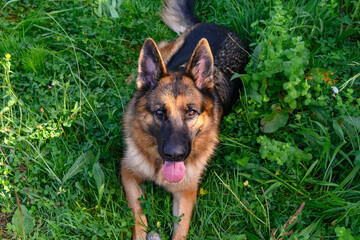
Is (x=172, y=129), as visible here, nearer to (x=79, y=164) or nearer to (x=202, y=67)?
(x=202, y=67)

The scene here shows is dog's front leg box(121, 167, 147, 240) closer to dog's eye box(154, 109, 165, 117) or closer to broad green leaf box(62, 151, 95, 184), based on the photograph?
broad green leaf box(62, 151, 95, 184)

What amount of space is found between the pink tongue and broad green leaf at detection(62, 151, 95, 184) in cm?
78

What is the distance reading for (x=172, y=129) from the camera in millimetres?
2680

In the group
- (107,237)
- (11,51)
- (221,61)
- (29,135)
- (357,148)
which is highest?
(11,51)

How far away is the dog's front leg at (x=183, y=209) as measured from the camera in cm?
288

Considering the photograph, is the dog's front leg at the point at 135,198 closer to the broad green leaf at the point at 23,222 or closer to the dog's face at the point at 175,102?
the dog's face at the point at 175,102

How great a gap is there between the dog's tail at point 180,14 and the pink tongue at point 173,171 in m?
2.47

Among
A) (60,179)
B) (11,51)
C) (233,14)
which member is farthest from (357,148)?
(11,51)

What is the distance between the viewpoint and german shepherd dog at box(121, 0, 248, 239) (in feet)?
8.94

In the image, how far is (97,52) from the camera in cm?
412

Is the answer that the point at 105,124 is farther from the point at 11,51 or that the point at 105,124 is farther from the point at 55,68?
the point at 11,51

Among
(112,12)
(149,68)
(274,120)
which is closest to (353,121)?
(274,120)

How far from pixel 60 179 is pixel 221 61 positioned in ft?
7.14

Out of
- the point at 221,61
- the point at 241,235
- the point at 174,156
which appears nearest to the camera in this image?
the point at 174,156
